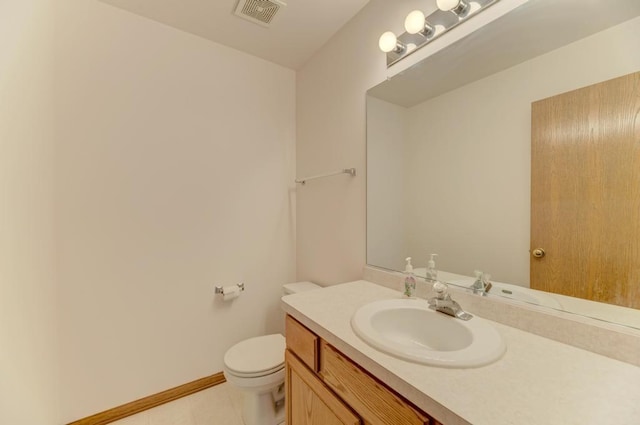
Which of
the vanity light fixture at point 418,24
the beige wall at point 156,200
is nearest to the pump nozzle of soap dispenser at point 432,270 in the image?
the vanity light fixture at point 418,24

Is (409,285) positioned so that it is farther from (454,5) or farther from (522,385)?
(454,5)

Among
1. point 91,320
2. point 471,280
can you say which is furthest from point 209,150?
point 471,280

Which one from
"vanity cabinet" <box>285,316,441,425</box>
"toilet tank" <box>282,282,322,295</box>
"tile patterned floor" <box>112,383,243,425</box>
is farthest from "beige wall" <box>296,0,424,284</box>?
"tile patterned floor" <box>112,383,243,425</box>

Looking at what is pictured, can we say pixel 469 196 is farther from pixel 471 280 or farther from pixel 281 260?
pixel 281 260

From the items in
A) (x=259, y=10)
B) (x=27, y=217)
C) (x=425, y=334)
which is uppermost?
(x=259, y=10)

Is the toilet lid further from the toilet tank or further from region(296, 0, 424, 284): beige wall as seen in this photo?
region(296, 0, 424, 284): beige wall

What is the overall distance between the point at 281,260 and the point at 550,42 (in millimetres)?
1919

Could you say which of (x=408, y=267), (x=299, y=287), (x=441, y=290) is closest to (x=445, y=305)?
(x=441, y=290)

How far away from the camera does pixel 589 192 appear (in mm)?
771

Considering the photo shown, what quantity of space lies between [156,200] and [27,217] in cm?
56

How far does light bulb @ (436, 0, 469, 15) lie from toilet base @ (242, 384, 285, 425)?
2.01 metres

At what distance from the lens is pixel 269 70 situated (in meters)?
2.05

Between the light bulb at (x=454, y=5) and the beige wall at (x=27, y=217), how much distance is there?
192cm

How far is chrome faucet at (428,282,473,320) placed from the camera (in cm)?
93
